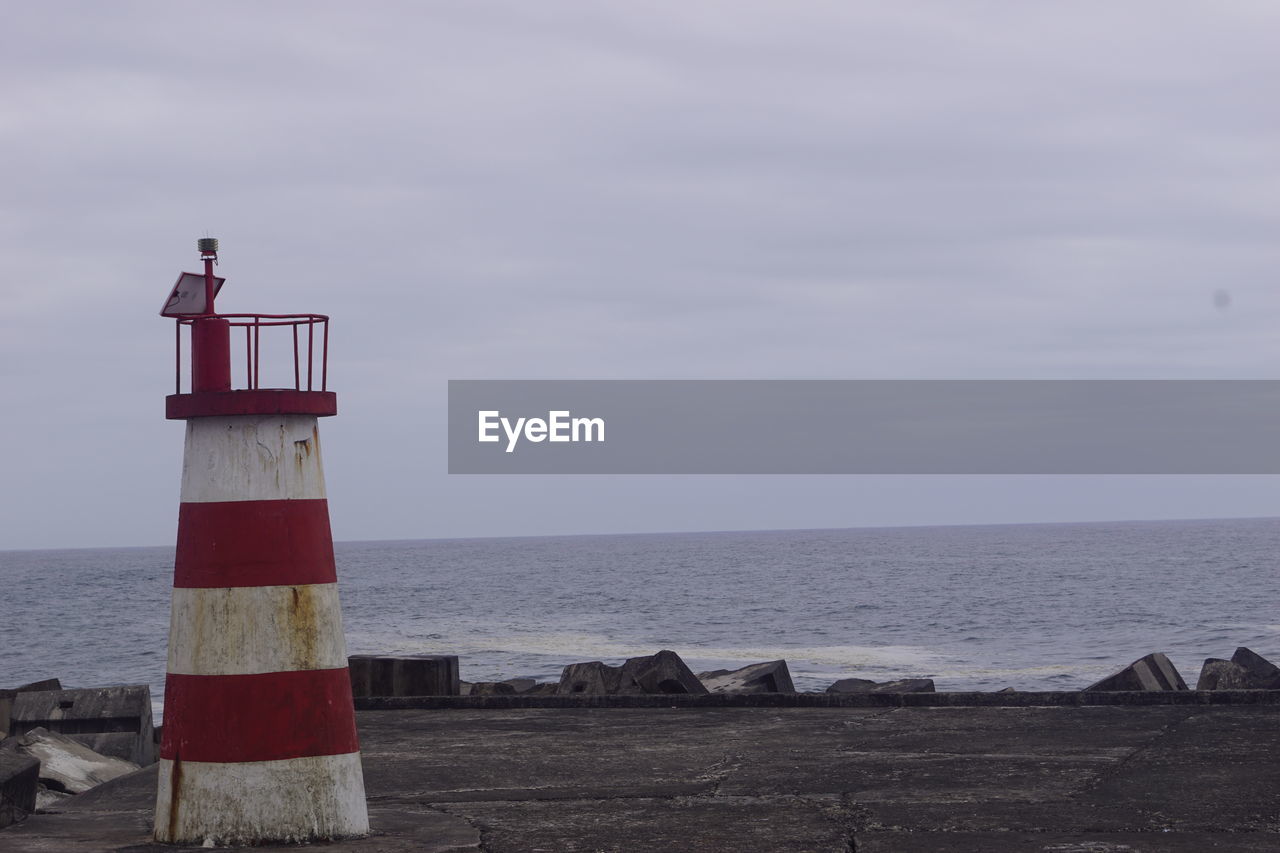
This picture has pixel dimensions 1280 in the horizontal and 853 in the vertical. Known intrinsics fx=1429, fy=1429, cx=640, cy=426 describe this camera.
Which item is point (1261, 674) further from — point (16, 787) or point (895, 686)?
point (16, 787)

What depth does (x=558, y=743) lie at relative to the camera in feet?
24.5

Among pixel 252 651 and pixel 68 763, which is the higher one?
pixel 252 651

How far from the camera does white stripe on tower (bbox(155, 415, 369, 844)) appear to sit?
A: 465 centimetres

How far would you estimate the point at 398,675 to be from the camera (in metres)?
9.60

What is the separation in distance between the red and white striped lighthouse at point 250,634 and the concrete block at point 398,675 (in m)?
4.72

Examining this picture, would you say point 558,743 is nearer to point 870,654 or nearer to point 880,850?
point 880,850

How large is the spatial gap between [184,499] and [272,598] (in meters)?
0.47

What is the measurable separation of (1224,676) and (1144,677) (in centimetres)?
69

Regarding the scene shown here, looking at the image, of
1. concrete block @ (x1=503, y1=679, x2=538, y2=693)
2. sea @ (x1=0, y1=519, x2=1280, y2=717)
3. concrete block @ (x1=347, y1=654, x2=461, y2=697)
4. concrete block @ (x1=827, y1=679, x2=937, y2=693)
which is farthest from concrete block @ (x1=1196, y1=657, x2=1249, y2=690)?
sea @ (x1=0, y1=519, x2=1280, y2=717)

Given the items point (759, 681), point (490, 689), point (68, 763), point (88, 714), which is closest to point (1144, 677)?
point (759, 681)

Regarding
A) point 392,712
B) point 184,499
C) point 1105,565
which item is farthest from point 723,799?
point 1105,565

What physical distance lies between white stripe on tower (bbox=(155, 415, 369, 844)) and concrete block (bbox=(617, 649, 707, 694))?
17.8ft

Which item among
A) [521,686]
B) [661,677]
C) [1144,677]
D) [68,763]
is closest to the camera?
[68,763]

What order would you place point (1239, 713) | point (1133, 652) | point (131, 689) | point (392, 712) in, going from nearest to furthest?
1. point (1239, 713)
2. point (392, 712)
3. point (131, 689)
4. point (1133, 652)
